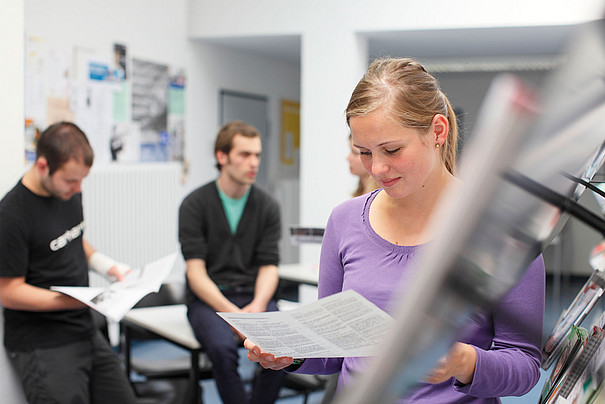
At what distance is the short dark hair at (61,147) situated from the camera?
2.21 meters

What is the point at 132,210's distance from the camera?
464 cm

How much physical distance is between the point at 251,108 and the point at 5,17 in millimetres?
4121

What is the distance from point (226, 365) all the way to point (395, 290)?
1.76m

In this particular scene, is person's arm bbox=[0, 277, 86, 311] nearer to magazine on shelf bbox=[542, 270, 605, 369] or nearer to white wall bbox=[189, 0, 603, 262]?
magazine on shelf bbox=[542, 270, 605, 369]

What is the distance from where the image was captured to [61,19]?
161 inches

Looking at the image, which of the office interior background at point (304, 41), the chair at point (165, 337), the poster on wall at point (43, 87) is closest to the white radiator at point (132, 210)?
the office interior background at point (304, 41)

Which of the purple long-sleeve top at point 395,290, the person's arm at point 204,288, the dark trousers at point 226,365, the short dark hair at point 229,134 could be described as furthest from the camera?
the short dark hair at point 229,134

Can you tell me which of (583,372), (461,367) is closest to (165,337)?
(461,367)

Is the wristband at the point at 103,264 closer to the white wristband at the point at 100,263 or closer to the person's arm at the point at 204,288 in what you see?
the white wristband at the point at 100,263

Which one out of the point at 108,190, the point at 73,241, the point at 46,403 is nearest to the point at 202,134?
the point at 108,190

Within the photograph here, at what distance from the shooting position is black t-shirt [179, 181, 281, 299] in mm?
3059

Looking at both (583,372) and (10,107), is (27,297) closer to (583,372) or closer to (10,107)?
(10,107)

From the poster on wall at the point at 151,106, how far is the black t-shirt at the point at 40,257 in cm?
244

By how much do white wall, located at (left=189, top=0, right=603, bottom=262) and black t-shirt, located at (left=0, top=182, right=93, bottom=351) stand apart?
2685 mm
